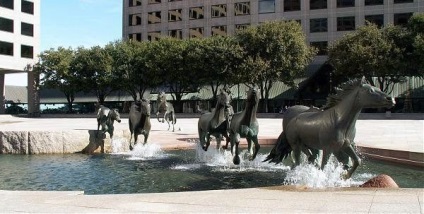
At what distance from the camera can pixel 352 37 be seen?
5778 cm

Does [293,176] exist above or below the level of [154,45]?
below

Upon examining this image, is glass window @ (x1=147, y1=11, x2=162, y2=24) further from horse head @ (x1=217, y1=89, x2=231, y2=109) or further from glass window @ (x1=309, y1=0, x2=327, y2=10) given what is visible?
horse head @ (x1=217, y1=89, x2=231, y2=109)

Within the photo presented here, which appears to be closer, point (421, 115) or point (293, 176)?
point (293, 176)

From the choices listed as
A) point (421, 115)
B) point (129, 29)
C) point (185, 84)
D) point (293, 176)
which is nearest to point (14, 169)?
point (293, 176)

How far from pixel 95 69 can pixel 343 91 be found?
63.4m

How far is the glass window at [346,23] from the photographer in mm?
71625

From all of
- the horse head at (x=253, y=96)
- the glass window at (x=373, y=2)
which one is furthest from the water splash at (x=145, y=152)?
the glass window at (x=373, y=2)

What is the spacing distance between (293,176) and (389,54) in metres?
48.3

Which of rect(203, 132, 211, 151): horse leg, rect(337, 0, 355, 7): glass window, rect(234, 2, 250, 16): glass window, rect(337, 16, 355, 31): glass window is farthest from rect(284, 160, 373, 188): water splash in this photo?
rect(234, 2, 250, 16): glass window

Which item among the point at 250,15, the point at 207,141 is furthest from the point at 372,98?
the point at 250,15

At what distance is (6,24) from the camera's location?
71688 millimetres

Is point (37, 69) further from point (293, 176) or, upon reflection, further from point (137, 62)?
point (293, 176)

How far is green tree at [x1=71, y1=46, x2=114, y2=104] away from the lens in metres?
69.9

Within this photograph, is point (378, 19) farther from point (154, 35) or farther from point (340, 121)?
point (340, 121)
